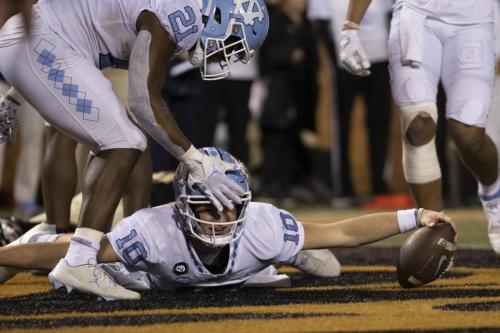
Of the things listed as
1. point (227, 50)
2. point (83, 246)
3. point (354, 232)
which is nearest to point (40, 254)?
point (83, 246)

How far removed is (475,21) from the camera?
16.0 ft

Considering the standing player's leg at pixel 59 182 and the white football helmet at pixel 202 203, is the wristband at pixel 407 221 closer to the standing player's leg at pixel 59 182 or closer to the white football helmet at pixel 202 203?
the white football helmet at pixel 202 203

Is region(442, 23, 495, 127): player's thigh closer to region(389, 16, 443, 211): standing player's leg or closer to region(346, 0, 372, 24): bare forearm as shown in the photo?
region(389, 16, 443, 211): standing player's leg

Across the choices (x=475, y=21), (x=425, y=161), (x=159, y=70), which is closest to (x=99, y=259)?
(x=159, y=70)

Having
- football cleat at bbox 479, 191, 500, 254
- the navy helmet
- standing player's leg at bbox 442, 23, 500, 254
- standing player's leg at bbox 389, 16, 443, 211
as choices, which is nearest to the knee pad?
standing player's leg at bbox 389, 16, 443, 211

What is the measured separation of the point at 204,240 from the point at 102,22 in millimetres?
889

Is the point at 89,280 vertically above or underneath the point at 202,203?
underneath

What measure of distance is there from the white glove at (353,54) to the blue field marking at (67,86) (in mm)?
1390

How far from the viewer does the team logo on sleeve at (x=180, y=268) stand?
12.8 ft

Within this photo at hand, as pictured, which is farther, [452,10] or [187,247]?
[452,10]

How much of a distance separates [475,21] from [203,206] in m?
1.71

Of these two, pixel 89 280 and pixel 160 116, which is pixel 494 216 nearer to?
pixel 160 116

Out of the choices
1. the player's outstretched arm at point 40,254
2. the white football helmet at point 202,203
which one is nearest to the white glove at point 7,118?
the player's outstretched arm at point 40,254

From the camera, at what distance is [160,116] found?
151 inches
